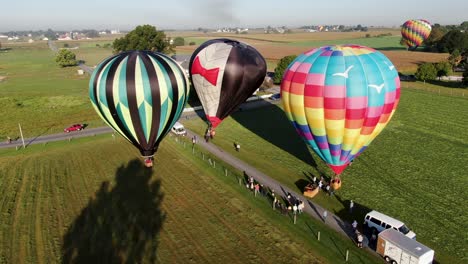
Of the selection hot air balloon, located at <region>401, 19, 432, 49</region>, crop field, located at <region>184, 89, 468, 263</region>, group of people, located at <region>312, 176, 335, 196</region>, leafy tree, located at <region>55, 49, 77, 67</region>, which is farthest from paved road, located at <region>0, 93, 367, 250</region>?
leafy tree, located at <region>55, 49, 77, 67</region>

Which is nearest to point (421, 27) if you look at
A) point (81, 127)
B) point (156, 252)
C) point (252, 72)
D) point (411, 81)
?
point (411, 81)

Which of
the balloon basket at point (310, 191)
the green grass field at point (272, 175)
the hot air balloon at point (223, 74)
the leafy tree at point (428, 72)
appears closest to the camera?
the green grass field at point (272, 175)

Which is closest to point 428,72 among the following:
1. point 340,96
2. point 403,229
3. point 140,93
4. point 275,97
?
point 275,97

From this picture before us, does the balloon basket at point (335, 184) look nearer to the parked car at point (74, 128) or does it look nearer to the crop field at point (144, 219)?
the crop field at point (144, 219)

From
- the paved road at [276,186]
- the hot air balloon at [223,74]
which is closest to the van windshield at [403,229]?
the paved road at [276,186]

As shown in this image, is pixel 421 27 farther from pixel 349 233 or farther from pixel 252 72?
pixel 349 233
